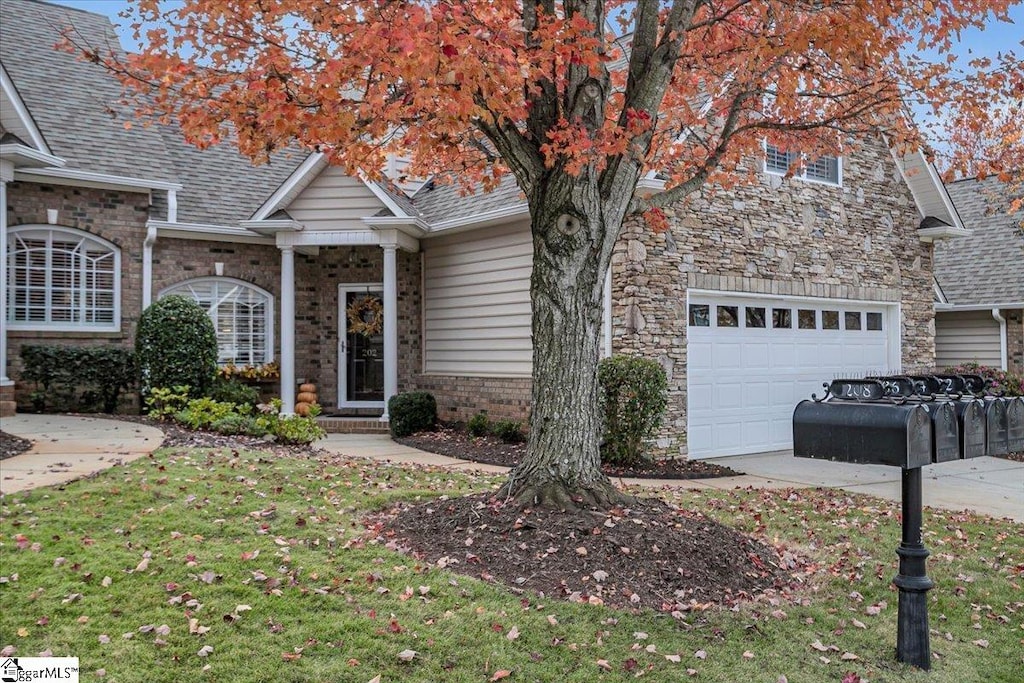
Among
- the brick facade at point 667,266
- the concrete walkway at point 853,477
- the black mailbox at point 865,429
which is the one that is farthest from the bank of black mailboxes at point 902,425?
the brick facade at point 667,266

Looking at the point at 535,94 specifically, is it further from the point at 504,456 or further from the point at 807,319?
the point at 807,319

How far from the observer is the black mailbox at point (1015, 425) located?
440 centimetres

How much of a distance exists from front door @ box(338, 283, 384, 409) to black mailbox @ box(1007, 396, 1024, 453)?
10.9 m

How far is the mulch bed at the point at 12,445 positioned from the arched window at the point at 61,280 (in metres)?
4.09

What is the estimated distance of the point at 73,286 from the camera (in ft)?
42.3

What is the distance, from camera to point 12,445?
27.6 feet

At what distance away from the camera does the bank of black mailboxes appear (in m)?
3.85

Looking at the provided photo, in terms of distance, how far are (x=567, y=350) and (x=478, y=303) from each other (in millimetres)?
7125

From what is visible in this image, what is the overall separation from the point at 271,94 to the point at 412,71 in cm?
136

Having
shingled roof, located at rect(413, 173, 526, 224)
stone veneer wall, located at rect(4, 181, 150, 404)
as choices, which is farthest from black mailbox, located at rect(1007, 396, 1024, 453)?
stone veneer wall, located at rect(4, 181, 150, 404)

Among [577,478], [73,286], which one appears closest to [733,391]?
[577,478]

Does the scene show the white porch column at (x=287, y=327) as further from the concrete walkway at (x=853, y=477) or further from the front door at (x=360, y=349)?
the concrete walkway at (x=853, y=477)

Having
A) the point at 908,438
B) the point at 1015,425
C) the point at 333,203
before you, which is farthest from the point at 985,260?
the point at 908,438

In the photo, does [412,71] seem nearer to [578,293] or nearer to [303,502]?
[578,293]
